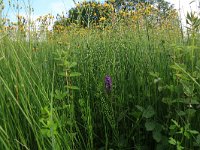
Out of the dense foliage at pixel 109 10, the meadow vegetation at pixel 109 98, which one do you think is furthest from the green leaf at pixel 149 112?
the dense foliage at pixel 109 10

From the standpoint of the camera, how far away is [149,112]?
1351 mm

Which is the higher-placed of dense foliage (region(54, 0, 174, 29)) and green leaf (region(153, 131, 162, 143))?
dense foliage (region(54, 0, 174, 29))

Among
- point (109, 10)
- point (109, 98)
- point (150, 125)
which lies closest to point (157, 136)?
point (150, 125)

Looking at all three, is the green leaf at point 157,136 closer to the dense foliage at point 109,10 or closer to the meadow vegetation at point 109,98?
the meadow vegetation at point 109,98

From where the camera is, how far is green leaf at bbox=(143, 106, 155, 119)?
133cm

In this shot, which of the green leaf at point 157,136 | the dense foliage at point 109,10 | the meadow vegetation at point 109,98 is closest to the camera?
the meadow vegetation at point 109,98

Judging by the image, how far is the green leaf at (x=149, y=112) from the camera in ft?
4.36

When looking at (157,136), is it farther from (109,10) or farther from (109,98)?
(109,10)

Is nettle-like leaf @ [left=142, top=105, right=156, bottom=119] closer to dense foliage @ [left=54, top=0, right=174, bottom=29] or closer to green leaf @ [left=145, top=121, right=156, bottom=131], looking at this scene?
green leaf @ [left=145, top=121, right=156, bottom=131]

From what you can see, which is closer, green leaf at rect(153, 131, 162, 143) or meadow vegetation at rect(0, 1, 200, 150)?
meadow vegetation at rect(0, 1, 200, 150)

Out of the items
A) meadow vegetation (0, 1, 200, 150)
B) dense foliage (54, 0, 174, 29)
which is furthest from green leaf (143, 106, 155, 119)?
dense foliage (54, 0, 174, 29)

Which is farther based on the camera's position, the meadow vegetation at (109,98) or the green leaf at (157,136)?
the green leaf at (157,136)

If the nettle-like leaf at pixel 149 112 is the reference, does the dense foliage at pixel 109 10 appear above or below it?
above

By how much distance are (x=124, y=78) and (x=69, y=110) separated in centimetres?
47
